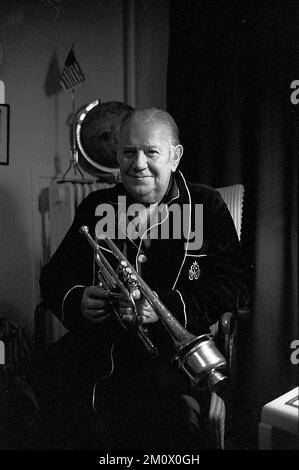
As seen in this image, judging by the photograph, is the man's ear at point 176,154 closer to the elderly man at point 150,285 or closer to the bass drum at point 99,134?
the elderly man at point 150,285

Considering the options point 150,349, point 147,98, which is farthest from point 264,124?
point 150,349

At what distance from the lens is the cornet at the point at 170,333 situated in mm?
813

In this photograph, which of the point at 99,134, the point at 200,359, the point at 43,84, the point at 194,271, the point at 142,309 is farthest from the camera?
the point at 99,134

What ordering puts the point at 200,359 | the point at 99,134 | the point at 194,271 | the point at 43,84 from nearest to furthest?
1. the point at 200,359
2. the point at 194,271
3. the point at 43,84
4. the point at 99,134

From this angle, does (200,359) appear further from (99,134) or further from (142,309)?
(99,134)

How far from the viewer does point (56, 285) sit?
108 cm

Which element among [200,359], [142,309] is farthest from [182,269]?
[200,359]

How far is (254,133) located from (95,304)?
737mm

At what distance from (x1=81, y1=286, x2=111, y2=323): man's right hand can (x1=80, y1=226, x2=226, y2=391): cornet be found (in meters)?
0.02

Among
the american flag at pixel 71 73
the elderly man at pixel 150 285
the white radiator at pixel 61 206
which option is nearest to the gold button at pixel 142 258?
the elderly man at pixel 150 285

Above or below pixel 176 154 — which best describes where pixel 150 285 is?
below

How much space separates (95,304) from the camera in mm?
987

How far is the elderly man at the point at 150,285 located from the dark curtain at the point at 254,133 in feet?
0.86

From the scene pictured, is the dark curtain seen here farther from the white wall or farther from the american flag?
the american flag
